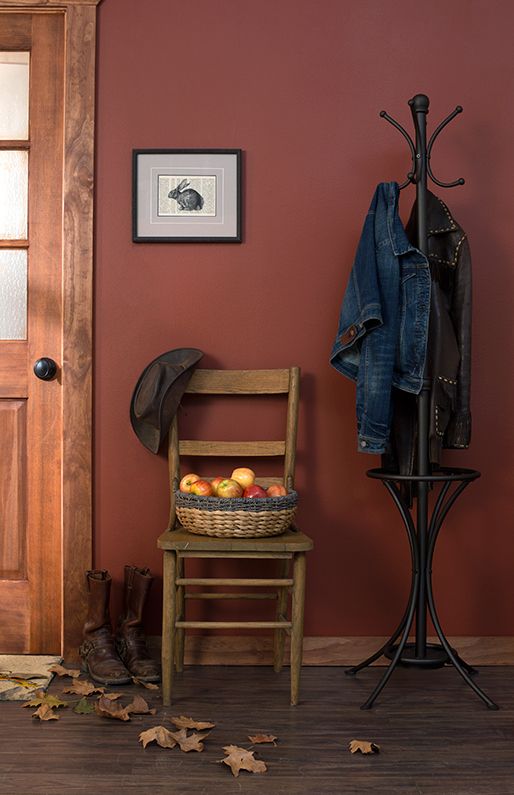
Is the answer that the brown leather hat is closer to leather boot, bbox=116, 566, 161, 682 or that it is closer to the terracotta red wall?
the terracotta red wall

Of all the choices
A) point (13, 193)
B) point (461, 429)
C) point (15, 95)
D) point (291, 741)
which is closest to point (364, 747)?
point (291, 741)

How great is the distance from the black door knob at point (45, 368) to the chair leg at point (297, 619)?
1.05m

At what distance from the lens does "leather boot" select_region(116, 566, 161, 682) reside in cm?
260

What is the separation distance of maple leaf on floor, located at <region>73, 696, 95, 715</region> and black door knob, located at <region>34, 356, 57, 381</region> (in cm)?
105

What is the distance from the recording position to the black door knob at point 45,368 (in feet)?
9.11

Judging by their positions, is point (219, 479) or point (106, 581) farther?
point (106, 581)

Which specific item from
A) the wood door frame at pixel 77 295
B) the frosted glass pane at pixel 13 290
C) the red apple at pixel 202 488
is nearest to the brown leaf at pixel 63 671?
the wood door frame at pixel 77 295

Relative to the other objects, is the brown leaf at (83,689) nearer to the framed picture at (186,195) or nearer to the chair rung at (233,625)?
the chair rung at (233,625)

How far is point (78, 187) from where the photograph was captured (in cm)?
283

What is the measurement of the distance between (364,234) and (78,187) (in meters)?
1.01

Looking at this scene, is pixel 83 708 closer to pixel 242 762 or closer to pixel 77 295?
pixel 242 762

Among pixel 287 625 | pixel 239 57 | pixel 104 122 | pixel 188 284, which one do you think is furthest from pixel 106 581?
pixel 239 57

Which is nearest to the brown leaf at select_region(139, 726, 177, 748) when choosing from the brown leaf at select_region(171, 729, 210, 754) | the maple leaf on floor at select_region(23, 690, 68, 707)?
the brown leaf at select_region(171, 729, 210, 754)

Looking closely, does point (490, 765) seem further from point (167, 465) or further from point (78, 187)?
point (78, 187)
